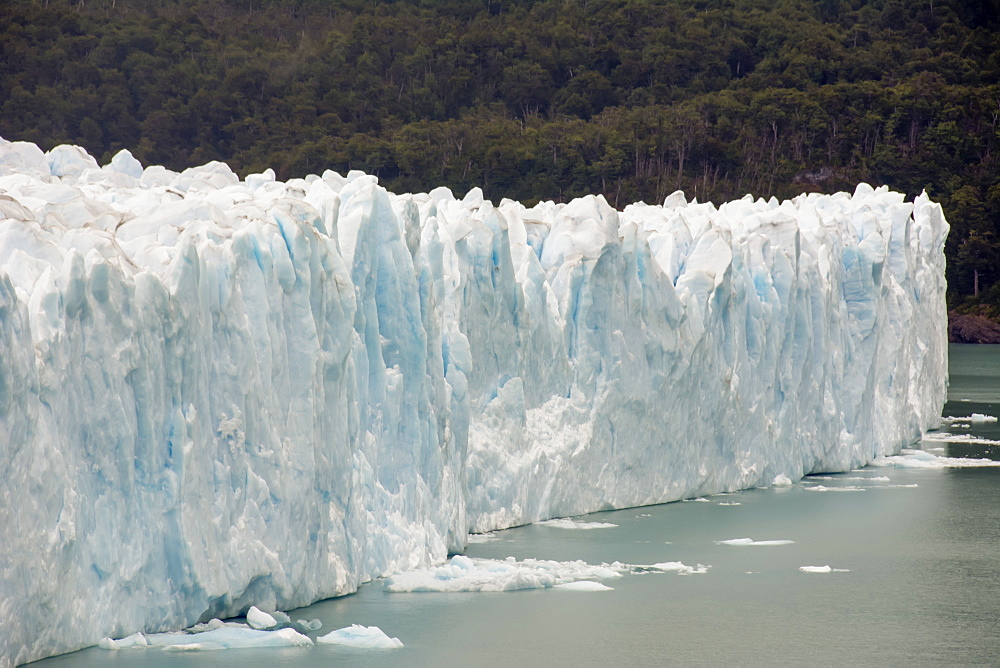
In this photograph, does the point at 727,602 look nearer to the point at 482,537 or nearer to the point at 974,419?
the point at 482,537

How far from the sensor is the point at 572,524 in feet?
47.3

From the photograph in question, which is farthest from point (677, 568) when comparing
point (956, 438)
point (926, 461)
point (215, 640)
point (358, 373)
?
point (956, 438)

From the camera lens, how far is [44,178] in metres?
13.6

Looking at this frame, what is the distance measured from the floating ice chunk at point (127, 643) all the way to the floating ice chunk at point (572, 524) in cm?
616

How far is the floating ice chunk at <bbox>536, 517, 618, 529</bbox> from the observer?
14.3 meters

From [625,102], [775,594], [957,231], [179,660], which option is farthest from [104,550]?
[625,102]

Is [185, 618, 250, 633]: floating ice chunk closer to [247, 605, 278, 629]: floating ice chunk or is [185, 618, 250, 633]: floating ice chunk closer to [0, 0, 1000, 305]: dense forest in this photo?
[247, 605, 278, 629]: floating ice chunk

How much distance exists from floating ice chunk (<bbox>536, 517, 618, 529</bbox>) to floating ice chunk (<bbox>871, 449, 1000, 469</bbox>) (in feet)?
22.5

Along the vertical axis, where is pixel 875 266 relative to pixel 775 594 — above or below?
above

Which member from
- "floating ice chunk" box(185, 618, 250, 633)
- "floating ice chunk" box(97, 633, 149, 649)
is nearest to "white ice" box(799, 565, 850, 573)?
"floating ice chunk" box(185, 618, 250, 633)

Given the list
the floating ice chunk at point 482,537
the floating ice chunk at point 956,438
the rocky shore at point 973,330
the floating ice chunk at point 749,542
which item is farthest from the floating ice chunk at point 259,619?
the rocky shore at point 973,330

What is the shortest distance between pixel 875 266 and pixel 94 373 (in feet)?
43.4

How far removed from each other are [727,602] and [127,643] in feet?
16.7

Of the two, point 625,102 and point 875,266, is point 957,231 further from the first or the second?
point 875,266
